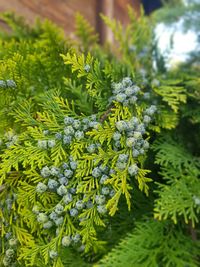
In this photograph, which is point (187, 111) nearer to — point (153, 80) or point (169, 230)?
point (153, 80)

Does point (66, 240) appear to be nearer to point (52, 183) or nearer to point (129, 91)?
point (52, 183)

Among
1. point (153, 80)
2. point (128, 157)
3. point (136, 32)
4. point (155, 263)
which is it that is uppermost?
point (136, 32)

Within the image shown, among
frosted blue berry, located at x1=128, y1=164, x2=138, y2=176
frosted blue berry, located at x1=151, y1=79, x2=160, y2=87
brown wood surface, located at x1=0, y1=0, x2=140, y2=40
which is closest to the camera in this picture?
frosted blue berry, located at x1=128, y1=164, x2=138, y2=176

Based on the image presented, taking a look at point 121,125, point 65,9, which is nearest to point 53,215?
point 121,125

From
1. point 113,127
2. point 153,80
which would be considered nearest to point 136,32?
point 153,80

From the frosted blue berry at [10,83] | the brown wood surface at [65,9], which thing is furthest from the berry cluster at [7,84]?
the brown wood surface at [65,9]

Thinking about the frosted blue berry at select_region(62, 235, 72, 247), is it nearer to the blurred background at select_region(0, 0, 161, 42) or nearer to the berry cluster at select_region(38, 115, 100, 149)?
the berry cluster at select_region(38, 115, 100, 149)

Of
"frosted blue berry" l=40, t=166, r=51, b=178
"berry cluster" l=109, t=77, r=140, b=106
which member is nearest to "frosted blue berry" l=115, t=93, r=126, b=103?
"berry cluster" l=109, t=77, r=140, b=106

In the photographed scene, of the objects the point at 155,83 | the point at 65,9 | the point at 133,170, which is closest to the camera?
the point at 133,170

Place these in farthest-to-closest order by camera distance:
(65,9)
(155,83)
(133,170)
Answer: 1. (65,9)
2. (155,83)
3. (133,170)
